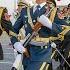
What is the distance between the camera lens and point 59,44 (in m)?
A: 9.88

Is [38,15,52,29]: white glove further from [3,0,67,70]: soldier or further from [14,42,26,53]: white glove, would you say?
[14,42,26,53]: white glove

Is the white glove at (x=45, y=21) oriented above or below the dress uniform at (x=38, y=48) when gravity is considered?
above

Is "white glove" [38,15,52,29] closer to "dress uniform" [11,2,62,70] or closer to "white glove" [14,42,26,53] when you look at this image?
"dress uniform" [11,2,62,70]

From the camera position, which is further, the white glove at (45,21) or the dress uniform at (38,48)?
→ the dress uniform at (38,48)

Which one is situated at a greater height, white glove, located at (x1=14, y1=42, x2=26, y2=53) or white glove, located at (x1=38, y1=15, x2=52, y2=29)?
white glove, located at (x1=38, y1=15, x2=52, y2=29)

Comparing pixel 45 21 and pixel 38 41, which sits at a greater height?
pixel 45 21

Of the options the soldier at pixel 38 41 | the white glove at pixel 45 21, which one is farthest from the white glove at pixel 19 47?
the white glove at pixel 45 21

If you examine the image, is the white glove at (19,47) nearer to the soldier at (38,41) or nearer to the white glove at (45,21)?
the soldier at (38,41)

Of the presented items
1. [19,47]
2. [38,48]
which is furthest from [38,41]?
[19,47]

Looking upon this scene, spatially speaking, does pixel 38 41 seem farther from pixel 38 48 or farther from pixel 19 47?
pixel 19 47

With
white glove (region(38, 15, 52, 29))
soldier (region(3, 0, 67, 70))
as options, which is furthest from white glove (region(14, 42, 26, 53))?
white glove (region(38, 15, 52, 29))

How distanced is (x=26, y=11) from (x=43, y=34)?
53cm

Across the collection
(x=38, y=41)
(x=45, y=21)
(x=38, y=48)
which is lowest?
(x=38, y=48)

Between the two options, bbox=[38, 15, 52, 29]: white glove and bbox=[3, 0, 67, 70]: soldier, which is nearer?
bbox=[38, 15, 52, 29]: white glove
